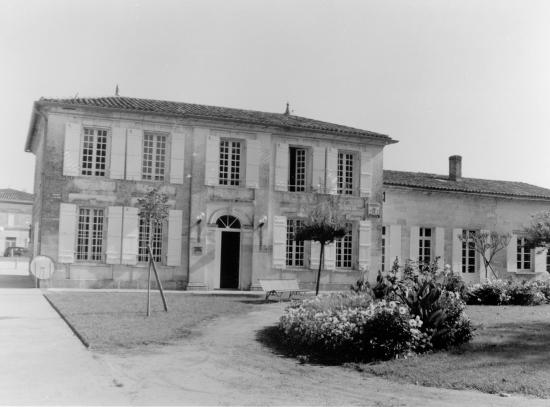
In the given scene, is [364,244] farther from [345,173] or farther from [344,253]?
[345,173]

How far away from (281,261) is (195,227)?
3.56 m

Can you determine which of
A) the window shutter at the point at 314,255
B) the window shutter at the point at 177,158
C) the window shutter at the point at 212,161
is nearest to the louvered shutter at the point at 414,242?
the window shutter at the point at 314,255

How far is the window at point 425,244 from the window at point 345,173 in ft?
15.5

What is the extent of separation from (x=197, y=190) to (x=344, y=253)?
259 inches

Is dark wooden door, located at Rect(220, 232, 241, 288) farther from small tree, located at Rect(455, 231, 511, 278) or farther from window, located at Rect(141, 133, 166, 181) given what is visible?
small tree, located at Rect(455, 231, 511, 278)

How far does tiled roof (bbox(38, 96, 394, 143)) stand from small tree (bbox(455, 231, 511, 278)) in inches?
224

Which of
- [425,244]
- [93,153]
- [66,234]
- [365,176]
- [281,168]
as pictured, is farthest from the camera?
[425,244]

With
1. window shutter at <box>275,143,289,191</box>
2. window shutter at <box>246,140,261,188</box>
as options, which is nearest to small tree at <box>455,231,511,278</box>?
window shutter at <box>275,143,289,191</box>

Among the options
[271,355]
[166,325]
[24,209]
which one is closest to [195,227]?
[166,325]

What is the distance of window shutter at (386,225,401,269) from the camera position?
80.9 ft

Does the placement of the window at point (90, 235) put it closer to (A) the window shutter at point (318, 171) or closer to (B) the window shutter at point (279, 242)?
(B) the window shutter at point (279, 242)

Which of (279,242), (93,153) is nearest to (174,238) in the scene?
(279,242)

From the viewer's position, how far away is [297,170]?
22562 millimetres

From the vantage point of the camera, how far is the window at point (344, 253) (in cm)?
2277
